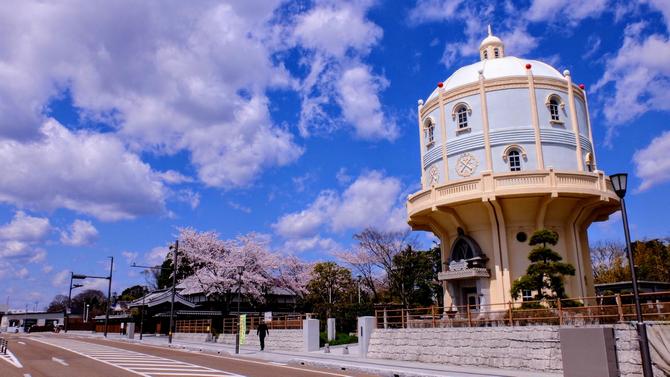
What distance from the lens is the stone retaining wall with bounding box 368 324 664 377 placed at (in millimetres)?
14570

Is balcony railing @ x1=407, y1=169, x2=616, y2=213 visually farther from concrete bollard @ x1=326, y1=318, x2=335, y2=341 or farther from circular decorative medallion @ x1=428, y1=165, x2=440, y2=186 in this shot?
concrete bollard @ x1=326, y1=318, x2=335, y2=341

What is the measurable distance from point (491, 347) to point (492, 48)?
2024cm

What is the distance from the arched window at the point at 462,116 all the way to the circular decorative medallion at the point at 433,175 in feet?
8.75

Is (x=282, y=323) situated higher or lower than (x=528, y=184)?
lower

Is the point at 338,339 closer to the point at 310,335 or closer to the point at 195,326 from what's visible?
the point at 310,335

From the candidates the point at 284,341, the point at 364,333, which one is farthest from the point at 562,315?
the point at 284,341

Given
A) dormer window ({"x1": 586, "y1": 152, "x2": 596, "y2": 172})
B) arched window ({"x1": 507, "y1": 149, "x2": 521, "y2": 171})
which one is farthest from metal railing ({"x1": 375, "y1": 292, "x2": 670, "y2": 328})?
arched window ({"x1": 507, "y1": 149, "x2": 521, "y2": 171})

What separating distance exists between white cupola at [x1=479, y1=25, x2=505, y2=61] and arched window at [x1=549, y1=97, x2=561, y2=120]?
237 inches

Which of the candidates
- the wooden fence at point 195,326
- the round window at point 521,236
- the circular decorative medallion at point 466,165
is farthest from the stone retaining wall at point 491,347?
the wooden fence at point 195,326

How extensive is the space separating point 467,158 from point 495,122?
2.29 m

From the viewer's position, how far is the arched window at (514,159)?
2661 centimetres

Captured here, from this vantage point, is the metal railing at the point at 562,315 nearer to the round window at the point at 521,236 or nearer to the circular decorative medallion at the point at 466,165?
the round window at the point at 521,236

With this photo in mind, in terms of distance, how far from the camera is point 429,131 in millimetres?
30594

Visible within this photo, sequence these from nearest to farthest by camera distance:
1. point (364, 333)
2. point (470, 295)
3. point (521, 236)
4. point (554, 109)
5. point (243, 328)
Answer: point (364, 333), point (521, 236), point (554, 109), point (470, 295), point (243, 328)
